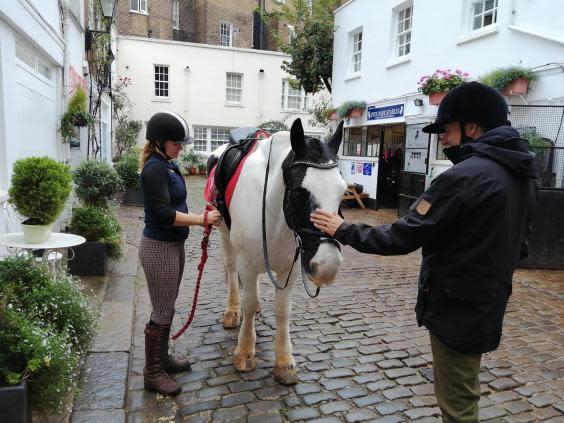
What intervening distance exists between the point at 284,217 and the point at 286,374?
1277 millimetres

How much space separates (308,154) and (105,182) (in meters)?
4.23

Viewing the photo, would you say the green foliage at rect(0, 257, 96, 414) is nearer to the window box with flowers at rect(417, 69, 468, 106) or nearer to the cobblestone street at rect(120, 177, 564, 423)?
the cobblestone street at rect(120, 177, 564, 423)

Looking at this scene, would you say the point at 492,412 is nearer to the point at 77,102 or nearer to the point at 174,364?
the point at 174,364

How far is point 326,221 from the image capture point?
7.74 feet

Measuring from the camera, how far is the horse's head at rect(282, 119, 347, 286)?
96.4 inches

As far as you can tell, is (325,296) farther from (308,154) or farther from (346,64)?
(346,64)

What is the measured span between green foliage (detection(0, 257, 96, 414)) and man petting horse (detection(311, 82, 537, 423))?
178 cm

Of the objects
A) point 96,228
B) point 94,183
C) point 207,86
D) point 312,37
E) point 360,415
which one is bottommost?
point 360,415

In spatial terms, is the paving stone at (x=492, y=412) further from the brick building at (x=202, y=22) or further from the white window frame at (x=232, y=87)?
the brick building at (x=202, y=22)

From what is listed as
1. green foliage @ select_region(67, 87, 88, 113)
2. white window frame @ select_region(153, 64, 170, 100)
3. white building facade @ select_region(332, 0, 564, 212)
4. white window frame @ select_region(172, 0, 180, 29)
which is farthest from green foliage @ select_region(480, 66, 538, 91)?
white window frame @ select_region(172, 0, 180, 29)

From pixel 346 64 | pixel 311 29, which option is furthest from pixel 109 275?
pixel 311 29

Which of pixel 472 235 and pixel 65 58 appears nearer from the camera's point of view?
pixel 472 235

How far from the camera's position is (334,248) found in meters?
2.45

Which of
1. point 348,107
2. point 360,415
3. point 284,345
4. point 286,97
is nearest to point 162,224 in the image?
point 284,345
